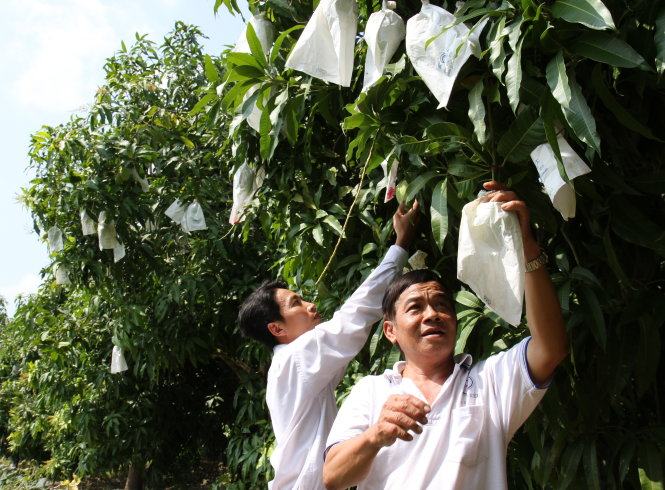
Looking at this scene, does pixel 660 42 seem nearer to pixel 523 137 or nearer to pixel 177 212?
pixel 523 137

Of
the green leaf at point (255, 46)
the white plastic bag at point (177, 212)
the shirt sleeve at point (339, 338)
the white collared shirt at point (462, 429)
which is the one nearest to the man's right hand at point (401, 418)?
the white collared shirt at point (462, 429)

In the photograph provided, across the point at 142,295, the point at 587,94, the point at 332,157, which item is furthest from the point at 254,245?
Answer: the point at 587,94

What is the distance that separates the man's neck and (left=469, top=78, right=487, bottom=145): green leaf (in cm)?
41

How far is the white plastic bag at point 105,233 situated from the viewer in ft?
13.8

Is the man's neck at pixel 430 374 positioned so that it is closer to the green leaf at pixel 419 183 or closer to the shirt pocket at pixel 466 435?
the shirt pocket at pixel 466 435

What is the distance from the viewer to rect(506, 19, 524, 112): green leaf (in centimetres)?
127

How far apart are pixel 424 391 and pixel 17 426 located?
780 cm

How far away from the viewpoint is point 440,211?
152 centimetres

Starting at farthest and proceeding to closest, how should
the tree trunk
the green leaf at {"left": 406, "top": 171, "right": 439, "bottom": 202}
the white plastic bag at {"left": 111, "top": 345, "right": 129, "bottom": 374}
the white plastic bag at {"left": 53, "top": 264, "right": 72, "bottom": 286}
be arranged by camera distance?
the tree trunk
the white plastic bag at {"left": 111, "top": 345, "right": 129, "bottom": 374}
the white plastic bag at {"left": 53, "top": 264, "right": 72, "bottom": 286}
the green leaf at {"left": 406, "top": 171, "right": 439, "bottom": 202}

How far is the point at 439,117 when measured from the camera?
1.64 meters

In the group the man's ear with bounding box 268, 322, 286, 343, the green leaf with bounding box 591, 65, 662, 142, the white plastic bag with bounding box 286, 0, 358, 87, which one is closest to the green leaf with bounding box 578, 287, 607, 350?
the green leaf with bounding box 591, 65, 662, 142

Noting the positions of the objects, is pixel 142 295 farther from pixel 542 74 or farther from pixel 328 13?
pixel 542 74

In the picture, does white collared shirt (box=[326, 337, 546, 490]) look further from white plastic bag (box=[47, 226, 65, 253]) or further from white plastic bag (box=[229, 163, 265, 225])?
white plastic bag (box=[47, 226, 65, 253])

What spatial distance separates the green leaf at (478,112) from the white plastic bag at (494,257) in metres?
0.16
